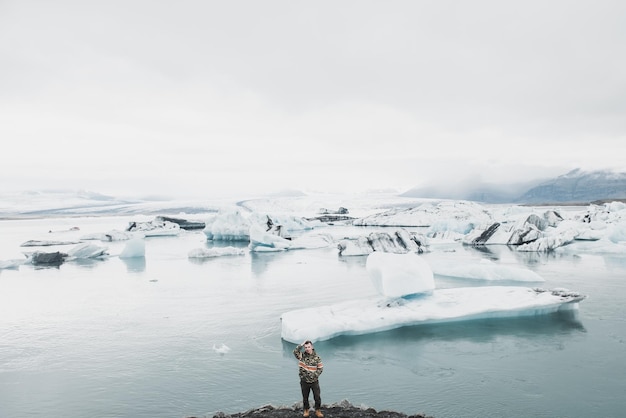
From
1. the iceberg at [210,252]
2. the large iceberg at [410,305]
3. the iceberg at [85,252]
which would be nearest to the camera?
the large iceberg at [410,305]

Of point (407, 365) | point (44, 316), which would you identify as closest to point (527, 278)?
point (407, 365)

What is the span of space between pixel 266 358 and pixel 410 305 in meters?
3.27

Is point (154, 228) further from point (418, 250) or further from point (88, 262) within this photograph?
point (418, 250)

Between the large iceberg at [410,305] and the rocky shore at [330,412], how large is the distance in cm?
289

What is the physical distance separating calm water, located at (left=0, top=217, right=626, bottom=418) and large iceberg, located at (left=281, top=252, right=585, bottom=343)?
0.71ft

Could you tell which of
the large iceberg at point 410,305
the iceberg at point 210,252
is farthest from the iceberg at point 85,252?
the large iceberg at point 410,305

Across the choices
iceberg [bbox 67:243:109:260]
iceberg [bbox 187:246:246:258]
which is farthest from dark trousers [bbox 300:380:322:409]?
iceberg [bbox 67:243:109:260]

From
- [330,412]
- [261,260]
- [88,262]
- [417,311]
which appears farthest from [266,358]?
[88,262]

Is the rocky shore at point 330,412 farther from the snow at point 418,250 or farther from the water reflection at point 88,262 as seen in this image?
the water reflection at point 88,262

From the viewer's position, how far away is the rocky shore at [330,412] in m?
4.86

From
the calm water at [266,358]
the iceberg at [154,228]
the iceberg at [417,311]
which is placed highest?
the iceberg at [154,228]

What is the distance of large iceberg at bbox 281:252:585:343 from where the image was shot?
27.7 ft

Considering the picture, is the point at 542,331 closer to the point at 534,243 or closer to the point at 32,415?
the point at 32,415

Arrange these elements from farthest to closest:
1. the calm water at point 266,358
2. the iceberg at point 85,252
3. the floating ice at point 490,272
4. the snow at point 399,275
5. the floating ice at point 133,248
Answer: the iceberg at point 85,252, the floating ice at point 133,248, the floating ice at point 490,272, the snow at point 399,275, the calm water at point 266,358
